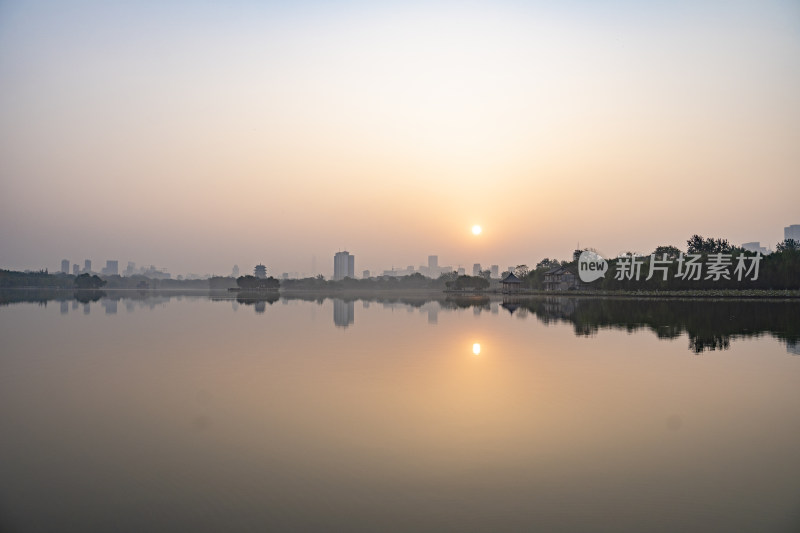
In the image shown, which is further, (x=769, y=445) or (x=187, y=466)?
(x=769, y=445)

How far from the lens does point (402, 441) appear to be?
10.1 m

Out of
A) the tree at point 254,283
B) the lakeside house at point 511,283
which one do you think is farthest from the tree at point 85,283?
the lakeside house at point 511,283

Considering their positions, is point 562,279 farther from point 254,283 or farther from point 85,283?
point 85,283

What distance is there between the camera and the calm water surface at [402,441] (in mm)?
7176

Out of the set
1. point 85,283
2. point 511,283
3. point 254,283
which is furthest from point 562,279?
point 85,283

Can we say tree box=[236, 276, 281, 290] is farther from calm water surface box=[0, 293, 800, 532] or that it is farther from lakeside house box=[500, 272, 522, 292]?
calm water surface box=[0, 293, 800, 532]

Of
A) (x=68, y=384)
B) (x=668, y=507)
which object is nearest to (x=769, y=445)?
(x=668, y=507)

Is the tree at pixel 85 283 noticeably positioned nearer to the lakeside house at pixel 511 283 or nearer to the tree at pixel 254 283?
the tree at pixel 254 283

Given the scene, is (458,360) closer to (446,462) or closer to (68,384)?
(446,462)

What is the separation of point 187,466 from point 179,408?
14.0 feet

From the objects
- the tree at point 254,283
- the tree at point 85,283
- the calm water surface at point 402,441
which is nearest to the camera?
the calm water surface at point 402,441

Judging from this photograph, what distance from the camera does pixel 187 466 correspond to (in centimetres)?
881

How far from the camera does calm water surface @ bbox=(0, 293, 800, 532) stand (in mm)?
7176

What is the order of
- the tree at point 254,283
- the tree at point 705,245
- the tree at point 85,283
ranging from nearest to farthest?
the tree at point 705,245 < the tree at point 254,283 < the tree at point 85,283
